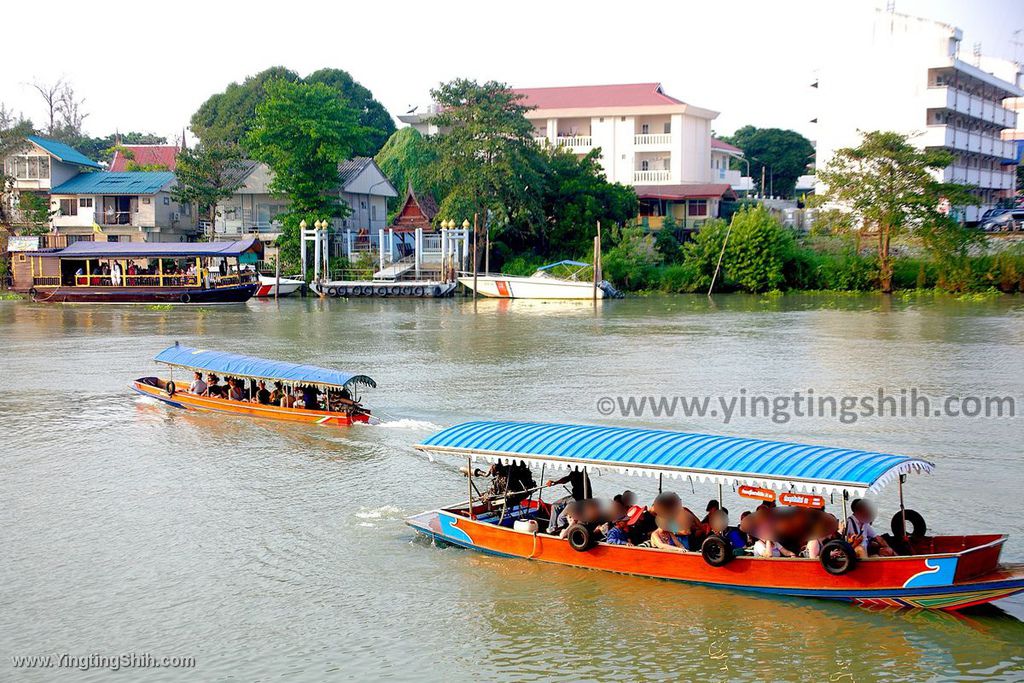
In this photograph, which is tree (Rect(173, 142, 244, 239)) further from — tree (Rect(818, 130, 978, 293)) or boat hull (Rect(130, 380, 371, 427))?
boat hull (Rect(130, 380, 371, 427))

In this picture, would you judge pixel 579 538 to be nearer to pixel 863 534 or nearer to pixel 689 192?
pixel 863 534

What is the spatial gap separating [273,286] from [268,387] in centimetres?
3067

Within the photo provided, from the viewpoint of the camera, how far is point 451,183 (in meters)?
53.6

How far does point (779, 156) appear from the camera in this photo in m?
78.5

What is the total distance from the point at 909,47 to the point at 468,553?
166 ft

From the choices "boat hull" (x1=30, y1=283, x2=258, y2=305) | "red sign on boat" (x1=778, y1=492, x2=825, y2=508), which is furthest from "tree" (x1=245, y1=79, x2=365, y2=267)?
"red sign on boat" (x1=778, y1=492, x2=825, y2=508)

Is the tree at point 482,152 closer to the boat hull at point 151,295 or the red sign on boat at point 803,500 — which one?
the boat hull at point 151,295

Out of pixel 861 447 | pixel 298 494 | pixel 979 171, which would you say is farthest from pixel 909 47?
pixel 298 494

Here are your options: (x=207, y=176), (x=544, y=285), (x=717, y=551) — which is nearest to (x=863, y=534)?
(x=717, y=551)

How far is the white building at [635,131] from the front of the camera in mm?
64188

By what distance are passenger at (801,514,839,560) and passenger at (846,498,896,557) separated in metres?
0.15

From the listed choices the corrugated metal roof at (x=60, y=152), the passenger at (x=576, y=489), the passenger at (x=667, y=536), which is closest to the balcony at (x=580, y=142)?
the corrugated metal roof at (x=60, y=152)

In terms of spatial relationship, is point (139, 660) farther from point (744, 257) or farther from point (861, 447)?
point (744, 257)

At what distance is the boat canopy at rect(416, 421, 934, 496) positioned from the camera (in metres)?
10.7
